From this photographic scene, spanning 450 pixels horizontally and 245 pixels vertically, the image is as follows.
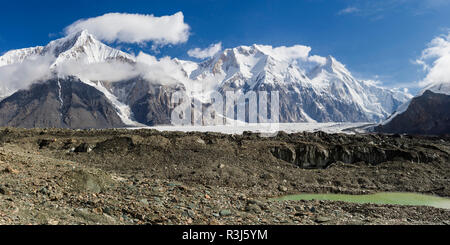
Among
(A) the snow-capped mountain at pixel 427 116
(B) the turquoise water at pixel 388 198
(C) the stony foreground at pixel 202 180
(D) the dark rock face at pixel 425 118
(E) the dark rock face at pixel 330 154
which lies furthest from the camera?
(A) the snow-capped mountain at pixel 427 116

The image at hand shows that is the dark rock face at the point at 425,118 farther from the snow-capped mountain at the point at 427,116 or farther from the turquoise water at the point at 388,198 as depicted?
the turquoise water at the point at 388,198

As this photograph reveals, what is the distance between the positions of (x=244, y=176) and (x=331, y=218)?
10857 millimetres

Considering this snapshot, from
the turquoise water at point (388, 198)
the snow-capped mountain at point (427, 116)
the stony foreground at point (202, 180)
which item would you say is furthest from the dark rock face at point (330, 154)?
the snow-capped mountain at point (427, 116)

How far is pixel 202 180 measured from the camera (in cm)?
2236

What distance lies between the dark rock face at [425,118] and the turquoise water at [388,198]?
365 ft

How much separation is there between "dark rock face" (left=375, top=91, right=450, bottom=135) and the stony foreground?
105867 millimetres

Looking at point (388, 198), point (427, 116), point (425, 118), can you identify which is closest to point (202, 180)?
point (388, 198)

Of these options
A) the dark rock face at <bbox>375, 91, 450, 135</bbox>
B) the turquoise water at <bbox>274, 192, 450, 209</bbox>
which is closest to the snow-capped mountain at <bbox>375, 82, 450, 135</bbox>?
the dark rock face at <bbox>375, 91, 450, 135</bbox>

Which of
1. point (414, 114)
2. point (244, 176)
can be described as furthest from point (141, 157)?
point (414, 114)

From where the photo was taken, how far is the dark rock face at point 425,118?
120 metres

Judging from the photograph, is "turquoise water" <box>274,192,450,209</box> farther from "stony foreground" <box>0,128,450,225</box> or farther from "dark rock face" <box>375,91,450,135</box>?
"dark rock face" <box>375,91,450,135</box>

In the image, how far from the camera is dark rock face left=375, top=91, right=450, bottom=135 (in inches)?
4732
